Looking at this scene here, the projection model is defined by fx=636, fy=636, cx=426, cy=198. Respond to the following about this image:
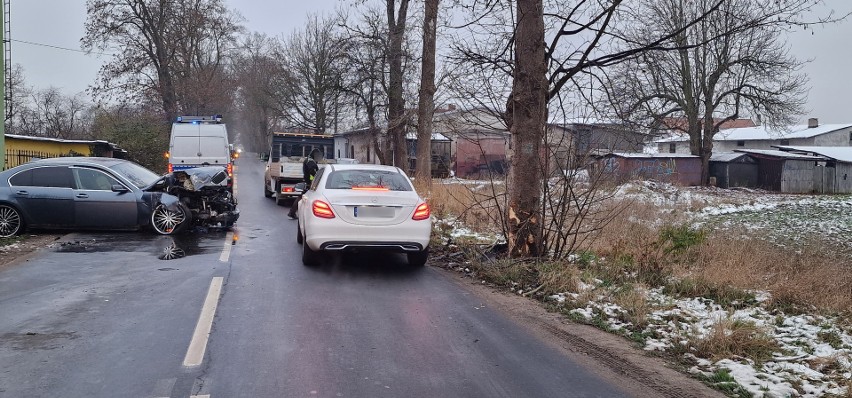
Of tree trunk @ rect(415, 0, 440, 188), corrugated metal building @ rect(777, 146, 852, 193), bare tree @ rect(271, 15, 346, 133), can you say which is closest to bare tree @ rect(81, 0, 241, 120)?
bare tree @ rect(271, 15, 346, 133)

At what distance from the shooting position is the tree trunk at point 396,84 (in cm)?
2544

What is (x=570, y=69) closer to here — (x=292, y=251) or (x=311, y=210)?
(x=311, y=210)

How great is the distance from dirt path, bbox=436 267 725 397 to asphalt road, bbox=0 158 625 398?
19 cm

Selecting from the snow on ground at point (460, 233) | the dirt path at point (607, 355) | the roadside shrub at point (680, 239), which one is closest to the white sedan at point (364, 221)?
the dirt path at point (607, 355)

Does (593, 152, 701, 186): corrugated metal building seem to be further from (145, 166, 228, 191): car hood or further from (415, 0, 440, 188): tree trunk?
(145, 166, 228, 191): car hood

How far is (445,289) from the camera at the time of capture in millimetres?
8164

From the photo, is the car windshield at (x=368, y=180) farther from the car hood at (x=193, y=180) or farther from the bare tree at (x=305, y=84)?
the bare tree at (x=305, y=84)

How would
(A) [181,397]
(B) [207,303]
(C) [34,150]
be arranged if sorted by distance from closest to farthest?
(A) [181,397] → (B) [207,303] → (C) [34,150]

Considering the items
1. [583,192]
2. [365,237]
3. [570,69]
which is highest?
[570,69]

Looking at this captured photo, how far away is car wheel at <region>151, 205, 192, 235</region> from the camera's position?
12.4 metres

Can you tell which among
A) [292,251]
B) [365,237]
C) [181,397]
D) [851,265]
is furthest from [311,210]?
[851,265]

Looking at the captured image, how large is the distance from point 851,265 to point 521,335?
7167 millimetres

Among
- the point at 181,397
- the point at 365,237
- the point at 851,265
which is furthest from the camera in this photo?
the point at 851,265

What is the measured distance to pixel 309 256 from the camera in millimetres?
9219
